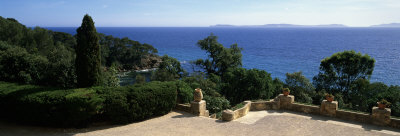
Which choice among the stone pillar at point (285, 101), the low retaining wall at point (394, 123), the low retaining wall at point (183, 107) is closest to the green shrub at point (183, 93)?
the low retaining wall at point (183, 107)

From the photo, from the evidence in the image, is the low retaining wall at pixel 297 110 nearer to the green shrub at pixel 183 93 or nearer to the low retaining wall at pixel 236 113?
the low retaining wall at pixel 236 113

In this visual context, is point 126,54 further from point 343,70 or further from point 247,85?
point 343,70

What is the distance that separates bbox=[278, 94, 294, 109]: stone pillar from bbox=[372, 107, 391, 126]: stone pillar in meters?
3.78

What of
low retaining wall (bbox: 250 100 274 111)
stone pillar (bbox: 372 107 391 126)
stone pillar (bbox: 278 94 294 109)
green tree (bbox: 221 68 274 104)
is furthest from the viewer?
green tree (bbox: 221 68 274 104)

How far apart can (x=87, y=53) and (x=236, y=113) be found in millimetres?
7438

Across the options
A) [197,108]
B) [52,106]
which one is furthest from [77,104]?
[197,108]

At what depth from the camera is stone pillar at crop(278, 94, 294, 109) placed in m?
13.9

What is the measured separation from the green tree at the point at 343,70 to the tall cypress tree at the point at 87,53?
Answer: 25.7 meters

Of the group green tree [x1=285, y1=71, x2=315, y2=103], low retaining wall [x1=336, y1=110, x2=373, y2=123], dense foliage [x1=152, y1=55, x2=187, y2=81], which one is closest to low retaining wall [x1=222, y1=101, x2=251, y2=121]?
low retaining wall [x1=336, y1=110, x2=373, y2=123]

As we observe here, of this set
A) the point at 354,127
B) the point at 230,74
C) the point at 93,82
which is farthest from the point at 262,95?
the point at 93,82

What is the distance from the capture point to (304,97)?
23.3m

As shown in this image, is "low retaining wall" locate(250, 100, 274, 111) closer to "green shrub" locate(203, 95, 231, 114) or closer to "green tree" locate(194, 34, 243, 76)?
"green shrub" locate(203, 95, 231, 114)

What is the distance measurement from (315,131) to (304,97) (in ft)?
44.6

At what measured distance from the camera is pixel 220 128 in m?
10.8
